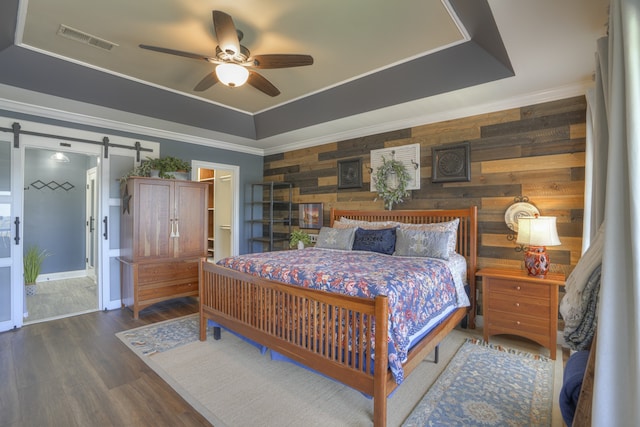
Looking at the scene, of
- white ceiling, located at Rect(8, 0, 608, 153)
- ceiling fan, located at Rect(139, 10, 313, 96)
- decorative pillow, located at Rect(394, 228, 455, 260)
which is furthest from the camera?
decorative pillow, located at Rect(394, 228, 455, 260)

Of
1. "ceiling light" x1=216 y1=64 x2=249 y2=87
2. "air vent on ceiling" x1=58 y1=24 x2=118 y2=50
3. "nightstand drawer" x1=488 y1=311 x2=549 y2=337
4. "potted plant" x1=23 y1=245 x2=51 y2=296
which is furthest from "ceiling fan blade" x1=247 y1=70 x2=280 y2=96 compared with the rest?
"potted plant" x1=23 y1=245 x2=51 y2=296

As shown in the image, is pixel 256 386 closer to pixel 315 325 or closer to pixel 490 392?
pixel 315 325

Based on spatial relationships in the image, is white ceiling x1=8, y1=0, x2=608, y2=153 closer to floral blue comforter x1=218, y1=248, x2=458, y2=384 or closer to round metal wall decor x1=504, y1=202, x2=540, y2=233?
round metal wall decor x1=504, y1=202, x2=540, y2=233

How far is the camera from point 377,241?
361cm

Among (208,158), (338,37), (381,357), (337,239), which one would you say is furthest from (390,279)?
(208,158)

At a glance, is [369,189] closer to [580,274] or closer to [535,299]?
[535,299]

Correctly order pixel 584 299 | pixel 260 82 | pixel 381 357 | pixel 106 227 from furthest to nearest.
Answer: pixel 106 227
pixel 260 82
pixel 381 357
pixel 584 299

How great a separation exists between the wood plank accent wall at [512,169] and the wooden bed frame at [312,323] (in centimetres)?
110

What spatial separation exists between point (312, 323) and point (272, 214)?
371 centimetres

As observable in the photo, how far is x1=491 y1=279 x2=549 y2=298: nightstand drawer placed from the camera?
2.79 metres

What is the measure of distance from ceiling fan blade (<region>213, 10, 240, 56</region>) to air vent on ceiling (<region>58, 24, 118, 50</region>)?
4.42 feet

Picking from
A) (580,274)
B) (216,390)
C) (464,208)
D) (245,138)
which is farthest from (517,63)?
(245,138)

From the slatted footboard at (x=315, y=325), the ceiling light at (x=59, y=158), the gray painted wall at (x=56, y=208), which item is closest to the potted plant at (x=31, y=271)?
the gray painted wall at (x=56, y=208)

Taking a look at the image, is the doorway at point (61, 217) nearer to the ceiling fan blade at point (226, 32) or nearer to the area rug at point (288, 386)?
the area rug at point (288, 386)
